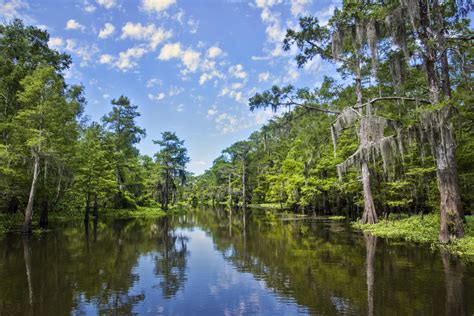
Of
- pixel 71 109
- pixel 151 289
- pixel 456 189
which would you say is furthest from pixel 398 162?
pixel 71 109

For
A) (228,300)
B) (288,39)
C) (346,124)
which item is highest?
(288,39)

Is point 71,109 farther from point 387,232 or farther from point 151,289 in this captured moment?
point 387,232

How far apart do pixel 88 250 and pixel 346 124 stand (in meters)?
14.2

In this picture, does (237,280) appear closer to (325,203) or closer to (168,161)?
(325,203)

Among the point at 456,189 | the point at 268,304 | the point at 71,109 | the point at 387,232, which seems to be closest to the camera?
the point at 268,304

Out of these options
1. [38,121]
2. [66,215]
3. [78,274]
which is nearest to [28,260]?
[78,274]

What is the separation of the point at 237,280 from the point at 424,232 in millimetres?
10347

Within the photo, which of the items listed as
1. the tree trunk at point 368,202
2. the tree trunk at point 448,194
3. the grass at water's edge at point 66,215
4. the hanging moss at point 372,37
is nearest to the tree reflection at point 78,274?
the grass at water's edge at point 66,215

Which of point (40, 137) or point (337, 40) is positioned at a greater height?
point (337, 40)

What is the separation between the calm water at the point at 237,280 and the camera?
20.6ft

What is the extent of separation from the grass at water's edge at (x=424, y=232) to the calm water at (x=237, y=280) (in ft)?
2.79

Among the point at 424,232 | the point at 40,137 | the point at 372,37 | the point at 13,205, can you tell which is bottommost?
the point at 424,232

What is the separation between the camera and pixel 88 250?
1303 cm

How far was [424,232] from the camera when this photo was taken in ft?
46.8
